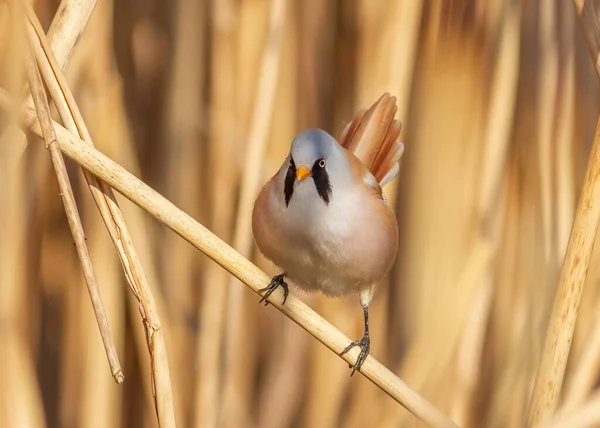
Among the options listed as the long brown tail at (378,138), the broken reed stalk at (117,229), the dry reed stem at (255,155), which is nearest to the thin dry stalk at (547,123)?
the long brown tail at (378,138)

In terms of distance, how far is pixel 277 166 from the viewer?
5.60 ft

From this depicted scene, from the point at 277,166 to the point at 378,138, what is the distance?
0.24 m

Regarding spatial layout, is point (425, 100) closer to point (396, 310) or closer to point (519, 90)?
point (519, 90)

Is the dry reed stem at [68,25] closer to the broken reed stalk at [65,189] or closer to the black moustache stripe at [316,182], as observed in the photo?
the broken reed stalk at [65,189]

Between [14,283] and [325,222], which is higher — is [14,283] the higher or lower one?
the higher one

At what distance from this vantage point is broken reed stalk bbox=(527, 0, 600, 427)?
1.13 meters

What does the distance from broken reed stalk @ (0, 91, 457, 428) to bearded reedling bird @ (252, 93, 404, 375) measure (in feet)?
0.21

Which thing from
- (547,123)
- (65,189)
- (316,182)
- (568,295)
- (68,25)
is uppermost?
(68,25)

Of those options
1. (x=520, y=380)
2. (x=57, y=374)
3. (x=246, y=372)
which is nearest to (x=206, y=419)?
(x=246, y=372)

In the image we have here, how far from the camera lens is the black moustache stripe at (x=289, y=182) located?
1.33m

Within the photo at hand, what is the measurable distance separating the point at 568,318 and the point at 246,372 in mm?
826

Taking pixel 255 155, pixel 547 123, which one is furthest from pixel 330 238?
pixel 547 123

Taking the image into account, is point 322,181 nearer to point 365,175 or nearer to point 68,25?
point 365,175

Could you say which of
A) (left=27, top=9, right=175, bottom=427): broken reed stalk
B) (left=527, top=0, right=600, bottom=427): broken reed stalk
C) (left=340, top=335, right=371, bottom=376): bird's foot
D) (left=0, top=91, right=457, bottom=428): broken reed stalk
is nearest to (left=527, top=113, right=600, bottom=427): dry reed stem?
(left=527, top=0, right=600, bottom=427): broken reed stalk
